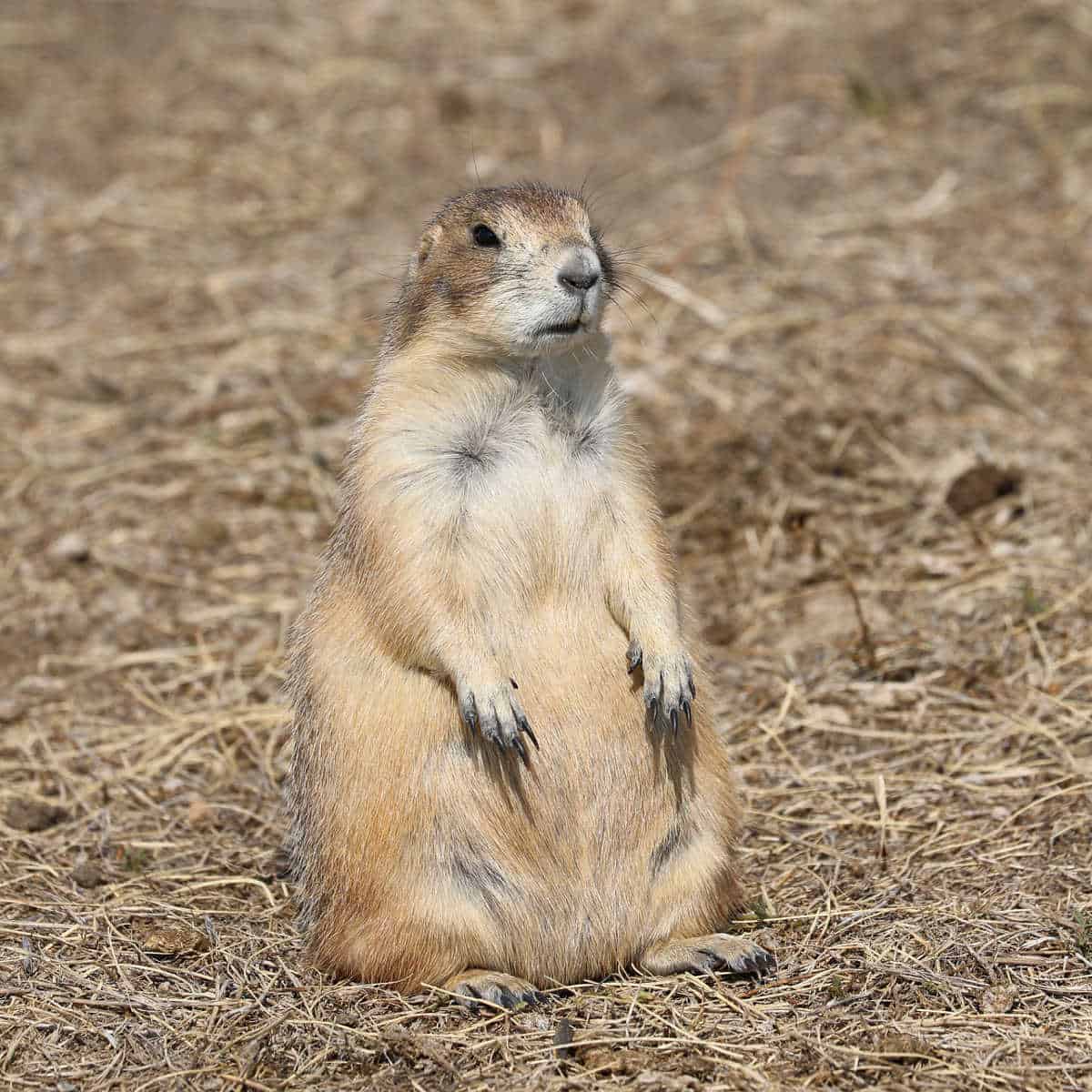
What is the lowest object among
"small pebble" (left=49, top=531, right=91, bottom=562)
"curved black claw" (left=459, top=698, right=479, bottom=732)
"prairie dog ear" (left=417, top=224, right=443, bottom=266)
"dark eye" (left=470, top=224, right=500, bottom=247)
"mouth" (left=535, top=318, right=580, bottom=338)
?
"small pebble" (left=49, top=531, right=91, bottom=562)

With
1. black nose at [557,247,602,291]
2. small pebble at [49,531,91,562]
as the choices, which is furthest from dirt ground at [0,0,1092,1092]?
black nose at [557,247,602,291]

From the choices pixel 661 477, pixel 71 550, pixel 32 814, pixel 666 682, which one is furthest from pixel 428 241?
pixel 71 550

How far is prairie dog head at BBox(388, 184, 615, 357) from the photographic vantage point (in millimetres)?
3846

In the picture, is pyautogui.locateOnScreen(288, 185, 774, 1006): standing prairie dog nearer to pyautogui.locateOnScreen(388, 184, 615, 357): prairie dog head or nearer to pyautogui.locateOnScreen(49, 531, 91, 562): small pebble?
pyautogui.locateOnScreen(388, 184, 615, 357): prairie dog head

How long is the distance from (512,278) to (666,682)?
112 centimetres

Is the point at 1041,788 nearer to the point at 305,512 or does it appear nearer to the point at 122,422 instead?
the point at 305,512

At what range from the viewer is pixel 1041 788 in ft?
15.4

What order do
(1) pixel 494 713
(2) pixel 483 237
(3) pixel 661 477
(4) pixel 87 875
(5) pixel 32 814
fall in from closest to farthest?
(1) pixel 494 713, (2) pixel 483 237, (4) pixel 87 875, (5) pixel 32 814, (3) pixel 661 477

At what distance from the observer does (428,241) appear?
438cm

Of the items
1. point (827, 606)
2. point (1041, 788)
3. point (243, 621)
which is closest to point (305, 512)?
point (243, 621)

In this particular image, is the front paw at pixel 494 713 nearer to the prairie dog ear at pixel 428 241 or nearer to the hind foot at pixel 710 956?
the hind foot at pixel 710 956

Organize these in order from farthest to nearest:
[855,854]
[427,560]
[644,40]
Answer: [644,40] → [855,854] → [427,560]

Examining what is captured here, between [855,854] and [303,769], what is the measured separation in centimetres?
168

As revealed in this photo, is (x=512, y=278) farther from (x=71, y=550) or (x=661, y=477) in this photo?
(x=71, y=550)
